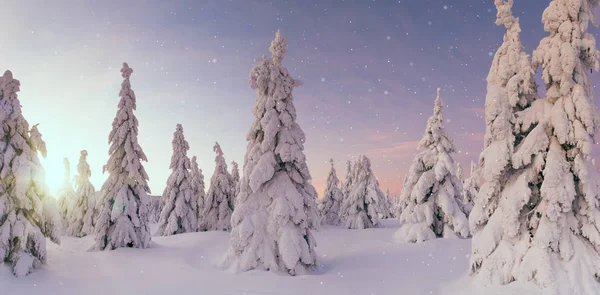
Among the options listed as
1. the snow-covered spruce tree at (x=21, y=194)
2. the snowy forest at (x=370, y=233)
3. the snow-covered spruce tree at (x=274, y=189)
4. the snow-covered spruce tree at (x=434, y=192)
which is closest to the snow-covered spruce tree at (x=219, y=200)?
the snowy forest at (x=370, y=233)

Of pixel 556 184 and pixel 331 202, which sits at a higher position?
pixel 556 184

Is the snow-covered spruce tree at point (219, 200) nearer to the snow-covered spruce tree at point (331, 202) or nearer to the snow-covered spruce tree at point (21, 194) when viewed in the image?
the snow-covered spruce tree at point (331, 202)

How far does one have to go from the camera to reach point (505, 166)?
12.5 metres

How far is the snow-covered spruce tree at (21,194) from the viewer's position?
16.1m

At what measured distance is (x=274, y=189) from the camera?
17.6 metres

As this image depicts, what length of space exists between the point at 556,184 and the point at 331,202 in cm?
3453

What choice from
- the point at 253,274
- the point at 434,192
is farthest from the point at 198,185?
the point at 253,274

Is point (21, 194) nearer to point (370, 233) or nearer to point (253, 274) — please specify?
point (253, 274)

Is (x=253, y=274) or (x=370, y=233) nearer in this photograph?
(x=253, y=274)

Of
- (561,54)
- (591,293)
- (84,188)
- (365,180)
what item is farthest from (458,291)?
(84,188)

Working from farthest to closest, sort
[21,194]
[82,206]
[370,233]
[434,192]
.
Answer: [82,206]
[370,233]
[434,192]
[21,194]

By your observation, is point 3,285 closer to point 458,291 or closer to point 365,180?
point 458,291

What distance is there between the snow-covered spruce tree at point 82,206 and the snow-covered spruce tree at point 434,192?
1244 inches

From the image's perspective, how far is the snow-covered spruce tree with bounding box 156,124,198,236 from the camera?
36.0 metres
